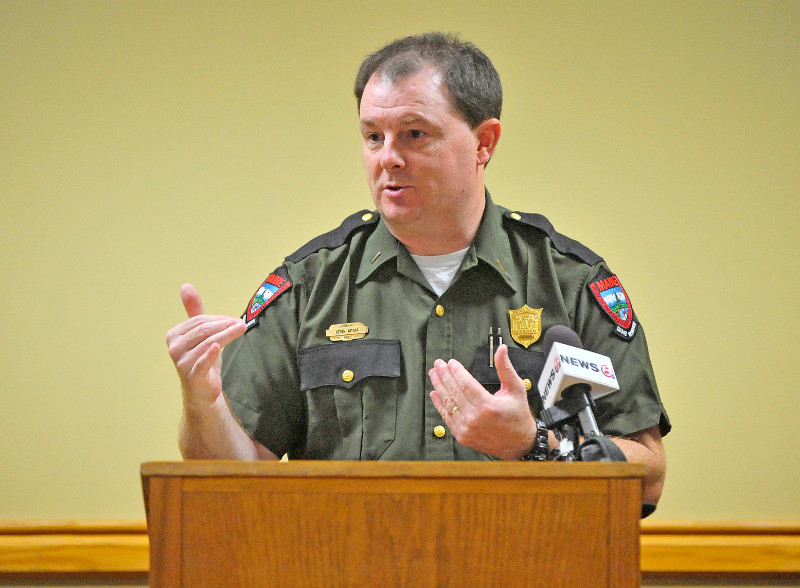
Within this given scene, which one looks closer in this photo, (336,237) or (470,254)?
(470,254)

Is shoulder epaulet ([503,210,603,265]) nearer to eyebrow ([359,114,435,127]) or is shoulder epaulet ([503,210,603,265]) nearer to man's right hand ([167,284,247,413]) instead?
eyebrow ([359,114,435,127])

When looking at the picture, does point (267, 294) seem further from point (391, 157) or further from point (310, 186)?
point (310, 186)

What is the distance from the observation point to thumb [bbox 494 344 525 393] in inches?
49.7

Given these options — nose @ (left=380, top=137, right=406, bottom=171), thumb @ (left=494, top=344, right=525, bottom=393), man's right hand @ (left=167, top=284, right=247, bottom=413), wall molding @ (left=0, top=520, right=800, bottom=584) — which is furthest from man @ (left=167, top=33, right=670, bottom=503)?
wall molding @ (left=0, top=520, right=800, bottom=584)

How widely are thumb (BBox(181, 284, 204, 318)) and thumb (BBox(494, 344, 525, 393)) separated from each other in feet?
1.70

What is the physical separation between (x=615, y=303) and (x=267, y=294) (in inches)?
29.4

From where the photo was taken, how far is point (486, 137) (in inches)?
79.5

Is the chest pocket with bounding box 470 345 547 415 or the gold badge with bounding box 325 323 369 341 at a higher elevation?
the gold badge with bounding box 325 323 369 341

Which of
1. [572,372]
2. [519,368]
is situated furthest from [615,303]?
[572,372]

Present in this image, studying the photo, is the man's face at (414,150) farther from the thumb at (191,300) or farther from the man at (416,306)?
the thumb at (191,300)

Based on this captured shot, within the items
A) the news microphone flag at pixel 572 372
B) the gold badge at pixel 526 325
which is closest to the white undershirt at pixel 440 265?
the gold badge at pixel 526 325

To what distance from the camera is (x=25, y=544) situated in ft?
7.81

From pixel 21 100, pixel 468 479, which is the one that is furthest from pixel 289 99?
pixel 468 479

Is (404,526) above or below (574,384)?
below
